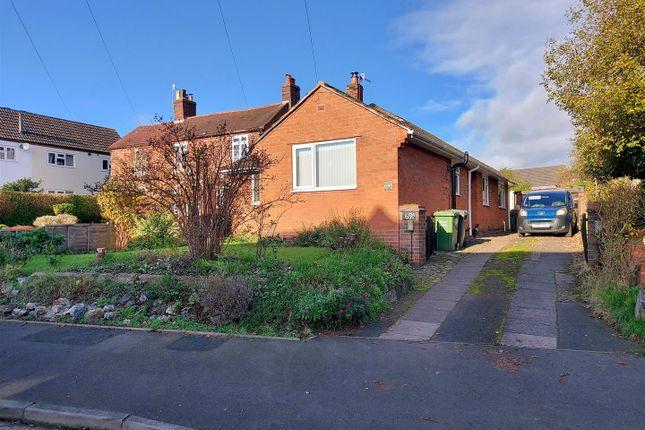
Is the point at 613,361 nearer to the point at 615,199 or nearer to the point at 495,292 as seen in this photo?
the point at 495,292

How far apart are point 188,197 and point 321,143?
578 cm

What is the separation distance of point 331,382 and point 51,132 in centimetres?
3653

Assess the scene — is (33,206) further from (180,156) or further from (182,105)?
(180,156)

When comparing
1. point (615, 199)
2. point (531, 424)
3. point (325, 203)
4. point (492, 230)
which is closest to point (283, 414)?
point (531, 424)

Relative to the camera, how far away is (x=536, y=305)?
7.28 metres

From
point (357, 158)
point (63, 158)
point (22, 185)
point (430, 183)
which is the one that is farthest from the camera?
point (63, 158)

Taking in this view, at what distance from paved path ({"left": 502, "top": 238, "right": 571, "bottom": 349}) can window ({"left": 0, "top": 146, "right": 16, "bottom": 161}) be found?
1280 inches

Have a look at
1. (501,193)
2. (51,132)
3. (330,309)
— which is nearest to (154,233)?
(330,309)

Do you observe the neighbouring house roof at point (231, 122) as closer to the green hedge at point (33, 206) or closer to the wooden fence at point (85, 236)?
the green hedge at point (33, 206)

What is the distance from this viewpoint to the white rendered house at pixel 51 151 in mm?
30734

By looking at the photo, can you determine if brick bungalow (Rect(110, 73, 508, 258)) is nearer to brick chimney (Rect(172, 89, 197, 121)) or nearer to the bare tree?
the bare tree

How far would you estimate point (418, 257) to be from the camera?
36.0ft

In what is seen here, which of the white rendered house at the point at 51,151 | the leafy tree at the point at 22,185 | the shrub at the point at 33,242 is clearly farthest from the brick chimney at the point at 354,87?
the white rendered house at the point at 51,151

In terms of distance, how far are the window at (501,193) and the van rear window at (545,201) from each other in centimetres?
724
